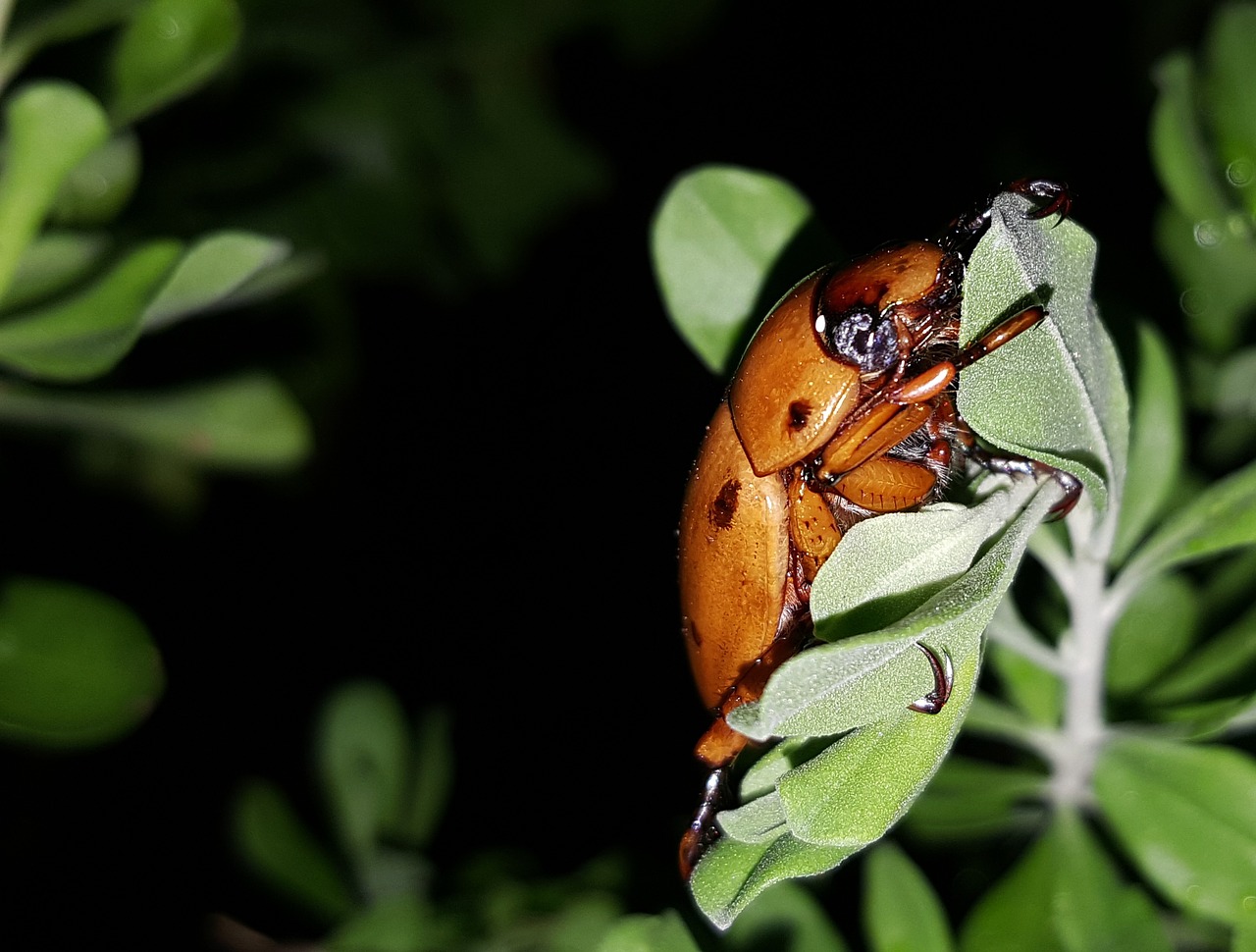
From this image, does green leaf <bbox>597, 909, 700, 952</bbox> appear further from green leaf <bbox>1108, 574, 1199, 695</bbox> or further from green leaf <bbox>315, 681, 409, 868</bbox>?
green leaf <bbox>315, 681, 409, 868</bbox>

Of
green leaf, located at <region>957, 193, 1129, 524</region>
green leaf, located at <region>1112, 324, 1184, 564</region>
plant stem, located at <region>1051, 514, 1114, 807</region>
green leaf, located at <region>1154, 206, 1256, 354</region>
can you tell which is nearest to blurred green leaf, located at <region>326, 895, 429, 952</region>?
plant stem, located at <region>1051, 514, 1114, 807</region>

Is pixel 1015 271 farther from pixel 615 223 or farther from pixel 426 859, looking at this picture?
pixel 615 223

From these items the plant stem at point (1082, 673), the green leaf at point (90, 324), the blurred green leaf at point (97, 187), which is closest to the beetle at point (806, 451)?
the plant stem at point (1082, 673)

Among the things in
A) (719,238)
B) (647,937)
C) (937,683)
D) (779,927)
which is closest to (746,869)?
(647,937)

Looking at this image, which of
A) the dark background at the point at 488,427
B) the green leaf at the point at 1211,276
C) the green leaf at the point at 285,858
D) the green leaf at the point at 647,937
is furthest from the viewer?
the dark background at the point at 488,427

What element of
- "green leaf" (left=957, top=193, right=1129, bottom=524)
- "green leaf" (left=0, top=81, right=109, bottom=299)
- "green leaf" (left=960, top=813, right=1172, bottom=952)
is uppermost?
"green leaf" (left=0, top=81, right=109, bottom=299)

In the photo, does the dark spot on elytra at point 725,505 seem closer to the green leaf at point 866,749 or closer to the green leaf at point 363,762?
the green leaf at point 866,749
